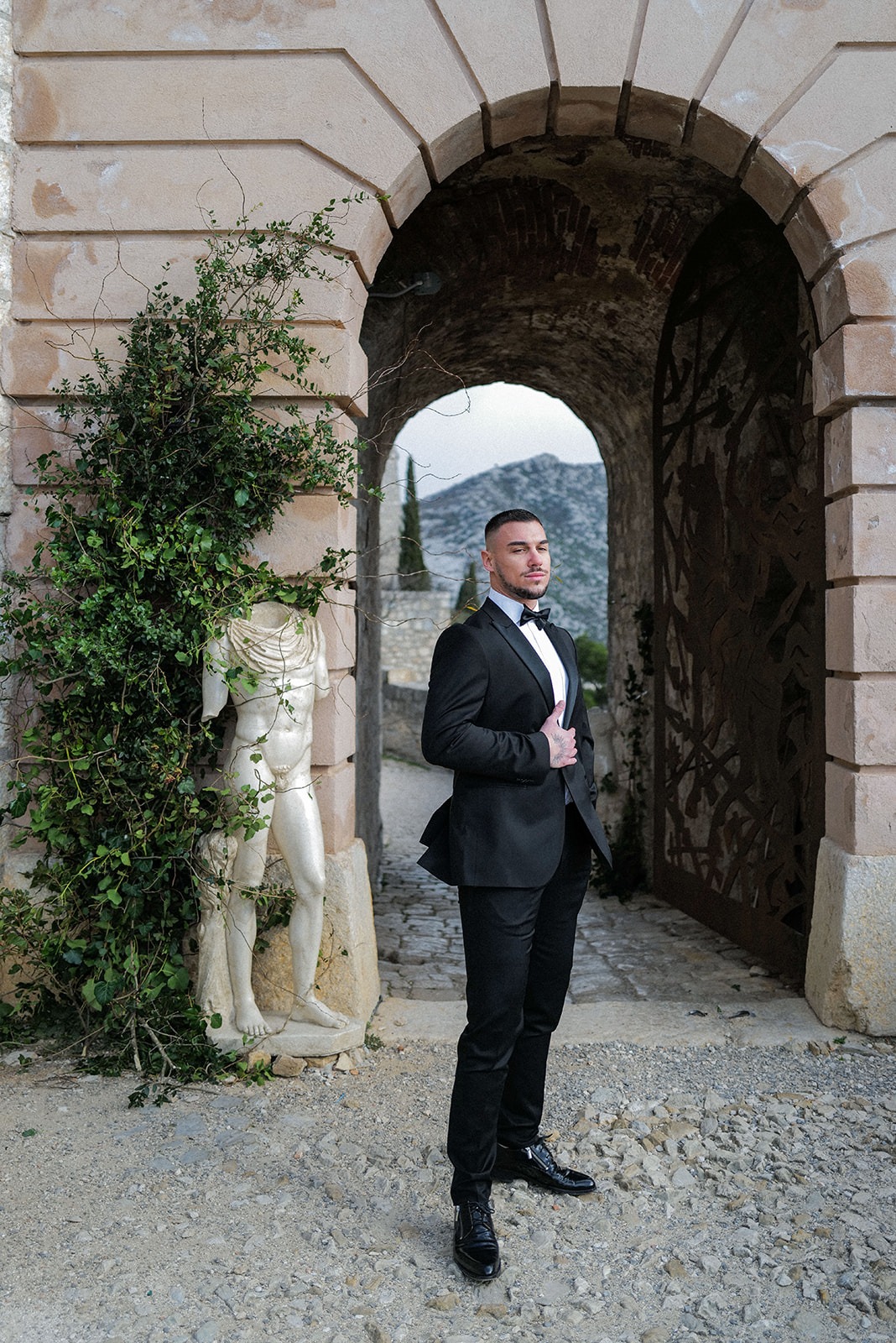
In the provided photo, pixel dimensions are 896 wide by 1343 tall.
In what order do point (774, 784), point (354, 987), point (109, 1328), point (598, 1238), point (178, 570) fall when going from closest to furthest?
point (109, 1328)
point (598, 1238)
point (178, 570)
point (354, 987)
point (774, 784)

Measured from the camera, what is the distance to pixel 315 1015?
12.4 ft

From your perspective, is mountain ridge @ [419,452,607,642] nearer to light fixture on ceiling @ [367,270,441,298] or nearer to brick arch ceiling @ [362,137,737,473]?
brick arch ceiling @ [362,137,737,473]

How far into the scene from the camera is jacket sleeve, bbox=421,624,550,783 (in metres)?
2.50

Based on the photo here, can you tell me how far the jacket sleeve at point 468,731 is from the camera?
2502mm

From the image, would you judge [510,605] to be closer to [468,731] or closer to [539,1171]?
[468,731]

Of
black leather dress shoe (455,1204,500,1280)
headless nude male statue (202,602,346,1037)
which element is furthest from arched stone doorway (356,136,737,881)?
black leather dress shoe (455,1204,500,1280)

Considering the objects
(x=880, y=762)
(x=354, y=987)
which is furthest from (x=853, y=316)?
(x=354, y=987)

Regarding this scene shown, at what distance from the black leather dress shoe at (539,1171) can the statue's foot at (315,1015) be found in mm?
1034

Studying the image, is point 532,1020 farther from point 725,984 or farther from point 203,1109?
point 725,984

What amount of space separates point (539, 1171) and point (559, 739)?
1275mm

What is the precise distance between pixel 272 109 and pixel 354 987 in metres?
3.47

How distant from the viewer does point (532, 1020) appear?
277 cm

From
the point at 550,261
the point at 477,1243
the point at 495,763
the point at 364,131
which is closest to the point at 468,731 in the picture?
the point at 495,763

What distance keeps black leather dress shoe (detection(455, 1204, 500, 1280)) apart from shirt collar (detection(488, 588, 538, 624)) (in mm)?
1502
